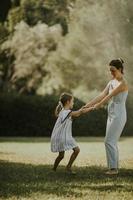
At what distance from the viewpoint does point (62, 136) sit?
1305 centimetres

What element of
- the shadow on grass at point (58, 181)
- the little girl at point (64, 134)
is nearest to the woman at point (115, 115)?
the shadow on grass at point (58, 181)

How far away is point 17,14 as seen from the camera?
51250mm

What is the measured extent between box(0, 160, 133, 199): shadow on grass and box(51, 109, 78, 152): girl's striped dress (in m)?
0.52

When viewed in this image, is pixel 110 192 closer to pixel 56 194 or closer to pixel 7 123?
pixel 56 194

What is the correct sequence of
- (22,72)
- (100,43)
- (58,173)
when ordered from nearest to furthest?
(58,173)
(100,43)
(22,72)

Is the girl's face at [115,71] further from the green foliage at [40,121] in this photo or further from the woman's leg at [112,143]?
the green foliage at [40,121]

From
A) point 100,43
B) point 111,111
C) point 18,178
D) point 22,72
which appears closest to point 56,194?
point 18,178

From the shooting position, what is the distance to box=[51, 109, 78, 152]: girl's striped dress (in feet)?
42.6

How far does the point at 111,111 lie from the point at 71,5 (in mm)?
36216

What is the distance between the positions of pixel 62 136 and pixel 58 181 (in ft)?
5.42

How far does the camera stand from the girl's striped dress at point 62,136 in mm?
12977

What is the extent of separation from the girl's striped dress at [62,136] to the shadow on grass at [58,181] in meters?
0.52

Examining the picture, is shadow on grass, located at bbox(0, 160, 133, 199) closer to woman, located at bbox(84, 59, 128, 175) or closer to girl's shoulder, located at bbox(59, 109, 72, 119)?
woman, located at bbox(84, 59, 128, 175)

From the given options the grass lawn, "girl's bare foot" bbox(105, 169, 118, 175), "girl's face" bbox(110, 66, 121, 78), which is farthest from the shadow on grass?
"girl's face" bbox(110, 66, 121, 78)
